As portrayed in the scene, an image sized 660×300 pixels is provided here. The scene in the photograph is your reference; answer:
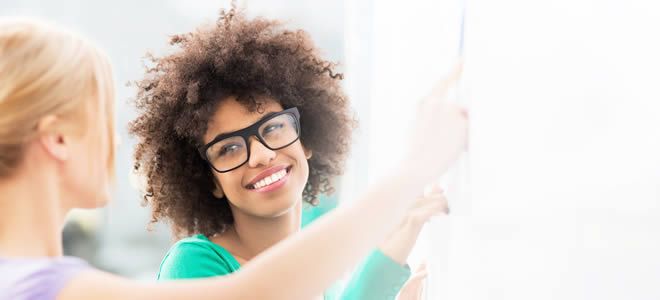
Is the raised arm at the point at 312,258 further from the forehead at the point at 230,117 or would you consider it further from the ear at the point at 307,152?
the ear at the point at 307,152

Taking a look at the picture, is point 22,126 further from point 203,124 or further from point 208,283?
point 203,124

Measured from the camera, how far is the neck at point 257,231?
1.07m

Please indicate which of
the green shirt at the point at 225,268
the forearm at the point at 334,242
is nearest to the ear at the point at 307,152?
the green shirt at the point at 225,268

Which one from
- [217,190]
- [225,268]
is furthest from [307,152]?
[225,268]

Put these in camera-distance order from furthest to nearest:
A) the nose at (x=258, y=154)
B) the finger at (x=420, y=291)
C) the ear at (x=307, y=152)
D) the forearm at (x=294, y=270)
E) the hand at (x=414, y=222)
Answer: the ear at (x=307, y=152), the finger at (x=420, y=291), the nose at (x=258, y=154), the hand at (x=414, y=222), the forearm at (x=294, y=270)

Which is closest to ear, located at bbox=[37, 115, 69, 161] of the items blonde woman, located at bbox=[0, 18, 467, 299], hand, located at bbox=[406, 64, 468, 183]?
blonde woman, located at bbox=[0, 18, 467, 299]

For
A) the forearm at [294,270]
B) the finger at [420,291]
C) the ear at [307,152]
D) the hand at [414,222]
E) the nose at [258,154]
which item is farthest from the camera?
the ear at [307,152]

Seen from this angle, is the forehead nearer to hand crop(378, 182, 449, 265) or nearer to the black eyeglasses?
the black eyeglasses

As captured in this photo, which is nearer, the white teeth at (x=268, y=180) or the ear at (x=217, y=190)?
the white teeth at (x=268, y=180)

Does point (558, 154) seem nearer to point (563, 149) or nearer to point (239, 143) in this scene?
point (563, 149)

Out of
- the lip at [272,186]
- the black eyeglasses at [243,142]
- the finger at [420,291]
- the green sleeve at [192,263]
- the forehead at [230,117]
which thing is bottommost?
the finger at [420,291]

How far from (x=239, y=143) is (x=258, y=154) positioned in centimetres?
4

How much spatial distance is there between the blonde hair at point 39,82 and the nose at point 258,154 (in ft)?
1.16

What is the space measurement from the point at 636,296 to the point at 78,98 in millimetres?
624
